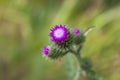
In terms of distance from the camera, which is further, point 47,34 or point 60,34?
point 47,34

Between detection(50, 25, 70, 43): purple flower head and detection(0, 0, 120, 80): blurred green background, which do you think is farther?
detection(0, 0, 120, 80): blurred green background

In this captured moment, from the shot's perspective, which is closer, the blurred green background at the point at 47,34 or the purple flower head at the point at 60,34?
the purple flower head at the point at 60,34

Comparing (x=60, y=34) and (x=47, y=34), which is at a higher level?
(x=47, y=34)

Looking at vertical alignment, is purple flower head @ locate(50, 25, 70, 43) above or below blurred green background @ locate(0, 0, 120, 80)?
below

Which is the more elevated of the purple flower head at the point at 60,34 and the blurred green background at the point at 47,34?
the blurred green background at the point at 47,34
